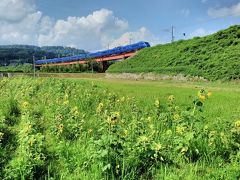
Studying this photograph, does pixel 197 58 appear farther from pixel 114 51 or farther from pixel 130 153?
pixel 130 153

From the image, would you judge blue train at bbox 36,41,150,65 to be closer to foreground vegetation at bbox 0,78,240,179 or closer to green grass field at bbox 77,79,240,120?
green grass field at bbox 77,79,240,120

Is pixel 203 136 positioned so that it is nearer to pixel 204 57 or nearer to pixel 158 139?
pixel 158 139

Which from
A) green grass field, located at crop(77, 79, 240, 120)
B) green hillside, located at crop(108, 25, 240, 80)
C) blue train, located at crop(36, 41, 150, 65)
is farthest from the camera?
blue train, located at crop(36, 41, 150, 65)

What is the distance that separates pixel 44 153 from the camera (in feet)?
20.0

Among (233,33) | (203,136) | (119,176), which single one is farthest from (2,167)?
(233,33)

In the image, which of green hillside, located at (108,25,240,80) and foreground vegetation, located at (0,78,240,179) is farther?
green hillside, located at (108,25,240,80)

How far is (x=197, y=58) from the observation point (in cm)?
4225

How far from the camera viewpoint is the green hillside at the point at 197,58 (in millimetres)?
35969

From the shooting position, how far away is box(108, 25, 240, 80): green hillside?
1416 inches

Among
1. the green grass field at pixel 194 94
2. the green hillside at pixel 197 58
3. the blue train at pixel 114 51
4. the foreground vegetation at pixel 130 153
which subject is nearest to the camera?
the foreground vegetation at pixel 130 153

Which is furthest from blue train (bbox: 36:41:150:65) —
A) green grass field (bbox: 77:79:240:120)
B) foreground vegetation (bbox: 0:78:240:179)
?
foreground vegetation (bbox: 0:78:240:179)

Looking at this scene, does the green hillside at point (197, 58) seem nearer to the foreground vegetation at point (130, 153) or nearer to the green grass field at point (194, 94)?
the green grass field at point (194, 94)

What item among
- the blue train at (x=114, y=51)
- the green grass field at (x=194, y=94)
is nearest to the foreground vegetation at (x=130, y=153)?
the green grass field at (x=194, y=94)

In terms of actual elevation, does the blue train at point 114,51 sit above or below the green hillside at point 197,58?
above
